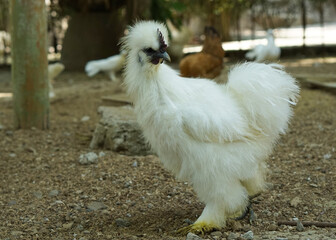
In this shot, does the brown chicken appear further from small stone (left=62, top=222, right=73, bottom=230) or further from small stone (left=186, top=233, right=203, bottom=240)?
small stone (left=186, top=233, right=203, bottom=240)

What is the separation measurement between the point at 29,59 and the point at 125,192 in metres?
2.86

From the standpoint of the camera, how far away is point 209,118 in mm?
3562

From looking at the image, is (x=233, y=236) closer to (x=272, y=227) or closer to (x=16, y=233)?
(x=272, y=227)

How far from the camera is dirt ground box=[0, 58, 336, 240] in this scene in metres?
4.01

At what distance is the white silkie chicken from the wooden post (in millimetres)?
3198

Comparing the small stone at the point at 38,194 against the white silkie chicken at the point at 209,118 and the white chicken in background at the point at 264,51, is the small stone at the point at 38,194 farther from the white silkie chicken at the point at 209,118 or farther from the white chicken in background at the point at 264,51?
the white chicken in background at the point at 264,51

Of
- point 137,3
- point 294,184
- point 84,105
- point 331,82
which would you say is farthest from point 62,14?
point 294,184

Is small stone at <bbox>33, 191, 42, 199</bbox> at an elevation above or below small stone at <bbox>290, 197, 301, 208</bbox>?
above

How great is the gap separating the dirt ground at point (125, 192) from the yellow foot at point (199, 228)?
0.19 ft

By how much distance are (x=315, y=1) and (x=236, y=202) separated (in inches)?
474

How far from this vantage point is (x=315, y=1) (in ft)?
47.7

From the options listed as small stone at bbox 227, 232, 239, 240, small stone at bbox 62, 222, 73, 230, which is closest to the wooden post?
small stone at bbox 62, 222, 73, 230

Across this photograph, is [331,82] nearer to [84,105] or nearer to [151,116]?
[84,105]

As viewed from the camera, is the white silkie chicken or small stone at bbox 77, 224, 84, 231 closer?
the white silkie chicken
